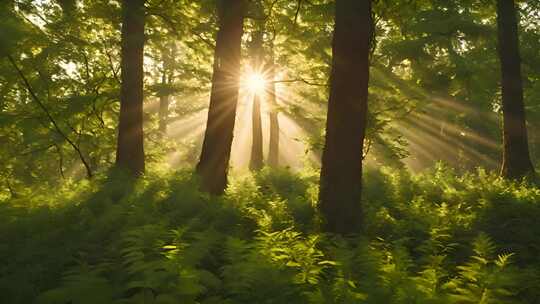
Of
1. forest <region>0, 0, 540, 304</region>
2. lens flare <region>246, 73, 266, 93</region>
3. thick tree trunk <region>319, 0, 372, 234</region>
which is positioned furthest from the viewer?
lens flare <region>246, 73, 266, 93</region>

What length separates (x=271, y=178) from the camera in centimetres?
1580

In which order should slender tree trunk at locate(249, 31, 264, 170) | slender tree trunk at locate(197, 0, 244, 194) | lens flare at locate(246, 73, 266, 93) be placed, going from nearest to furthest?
slender tree trunk at locate(197, 0, 244, 194)
slender tree trunk at locate(249, 31, 264, 170)
lens flare at locate(246, 73, 266, 93)

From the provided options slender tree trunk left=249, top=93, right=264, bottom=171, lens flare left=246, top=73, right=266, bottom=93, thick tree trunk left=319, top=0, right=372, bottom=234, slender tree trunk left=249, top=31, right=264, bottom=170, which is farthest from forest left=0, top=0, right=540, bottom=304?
lens flare left=246, top=73, right=266, bottom=93

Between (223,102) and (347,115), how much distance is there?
4.43 metres

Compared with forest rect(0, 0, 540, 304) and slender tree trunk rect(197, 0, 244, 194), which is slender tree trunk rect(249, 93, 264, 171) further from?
slender tree trunk rect(197, 0, 244, 194)

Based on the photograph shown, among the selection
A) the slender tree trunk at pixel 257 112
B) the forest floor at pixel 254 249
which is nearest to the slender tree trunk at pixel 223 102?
the forest floor at pixel 254 249

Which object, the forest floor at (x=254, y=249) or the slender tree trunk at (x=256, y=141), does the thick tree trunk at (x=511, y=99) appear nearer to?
the forest floor at (x=254, y=249)

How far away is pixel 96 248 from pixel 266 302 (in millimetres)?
3320

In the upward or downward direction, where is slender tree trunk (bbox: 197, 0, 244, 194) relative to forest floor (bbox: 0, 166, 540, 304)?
upward

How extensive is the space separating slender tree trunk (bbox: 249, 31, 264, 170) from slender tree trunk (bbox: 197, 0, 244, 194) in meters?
10.8

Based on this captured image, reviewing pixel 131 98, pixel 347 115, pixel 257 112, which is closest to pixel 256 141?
pixel 257 112

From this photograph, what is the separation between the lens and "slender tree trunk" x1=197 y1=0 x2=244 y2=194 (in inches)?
447

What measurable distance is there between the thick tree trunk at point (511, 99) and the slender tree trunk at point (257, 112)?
428 inches

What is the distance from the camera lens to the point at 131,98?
45.4 feet
